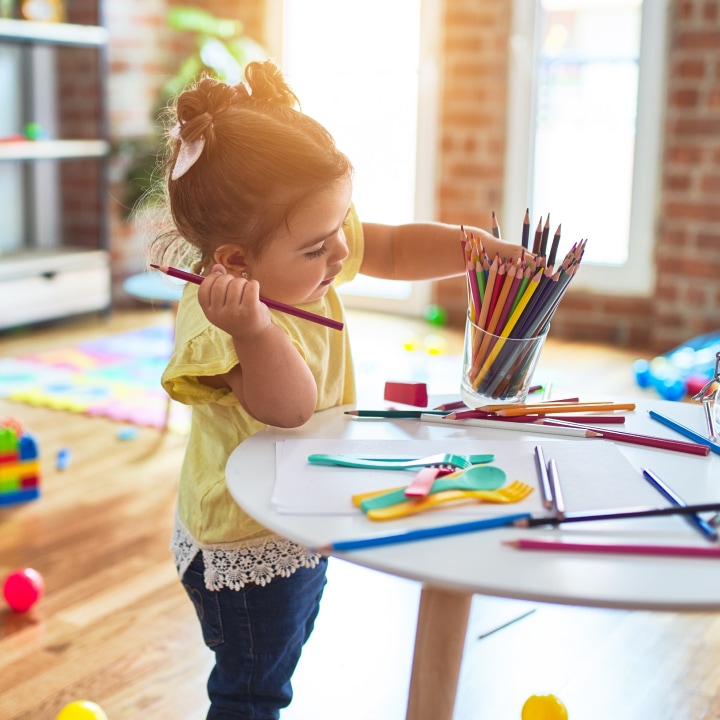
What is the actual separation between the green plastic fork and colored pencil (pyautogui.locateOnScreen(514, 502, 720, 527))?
4.4 inches

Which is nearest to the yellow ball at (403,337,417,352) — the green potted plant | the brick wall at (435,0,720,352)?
the brick wall at (435,0,720,352)

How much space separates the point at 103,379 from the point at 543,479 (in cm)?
247

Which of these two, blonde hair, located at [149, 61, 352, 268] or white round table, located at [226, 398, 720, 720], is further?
blonde hair, located at [149, 61, 352, 268]

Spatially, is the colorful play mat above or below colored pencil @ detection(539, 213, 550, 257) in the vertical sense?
below

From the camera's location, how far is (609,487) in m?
0.75

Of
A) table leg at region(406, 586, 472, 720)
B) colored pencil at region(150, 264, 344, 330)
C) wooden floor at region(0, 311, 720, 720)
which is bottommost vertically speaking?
wooden floor at region(0, 311, 720, 720)

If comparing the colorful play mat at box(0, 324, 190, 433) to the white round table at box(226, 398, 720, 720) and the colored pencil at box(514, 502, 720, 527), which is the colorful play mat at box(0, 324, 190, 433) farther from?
the colored pencil at box(514, 502, 720, 527)

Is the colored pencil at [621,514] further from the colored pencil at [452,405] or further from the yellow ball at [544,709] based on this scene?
the yellow ball at [544,709]

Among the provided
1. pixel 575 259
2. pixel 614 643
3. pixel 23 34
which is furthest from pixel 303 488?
pixel 23 34

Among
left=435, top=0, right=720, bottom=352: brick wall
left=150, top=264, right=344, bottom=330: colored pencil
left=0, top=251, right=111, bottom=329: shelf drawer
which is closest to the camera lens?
left=150, top=264, right=344, bottom=330: colored pencil

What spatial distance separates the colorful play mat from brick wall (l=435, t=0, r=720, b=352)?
1.29 meters

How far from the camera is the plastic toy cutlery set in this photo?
70 cm

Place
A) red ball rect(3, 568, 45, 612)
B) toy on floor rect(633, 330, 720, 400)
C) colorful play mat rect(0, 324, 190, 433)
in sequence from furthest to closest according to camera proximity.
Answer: toy on floor rect(633, 330, 720, 400)
colorful play mat rect(0, 324, 190, 433)
red ball rect(3, 568, 45, 612)

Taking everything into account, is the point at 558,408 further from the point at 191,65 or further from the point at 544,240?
the point at 191,65
